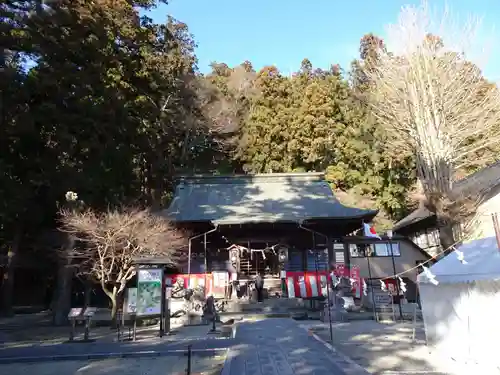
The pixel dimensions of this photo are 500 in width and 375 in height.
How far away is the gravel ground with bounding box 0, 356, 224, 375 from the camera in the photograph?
6703 mm

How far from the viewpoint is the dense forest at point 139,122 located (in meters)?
14.5

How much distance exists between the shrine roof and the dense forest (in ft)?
8.01

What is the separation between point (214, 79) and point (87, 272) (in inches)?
888

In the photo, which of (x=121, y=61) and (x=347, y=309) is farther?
(x=121, y=61)

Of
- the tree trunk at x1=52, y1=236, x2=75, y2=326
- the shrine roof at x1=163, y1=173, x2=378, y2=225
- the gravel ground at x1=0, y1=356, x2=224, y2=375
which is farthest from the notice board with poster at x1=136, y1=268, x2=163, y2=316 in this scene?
the shrine roof at x1=163, y1=173, x2=378, y2=225

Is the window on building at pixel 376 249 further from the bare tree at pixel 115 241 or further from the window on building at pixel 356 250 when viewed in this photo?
the bare tree at pixel 115 241

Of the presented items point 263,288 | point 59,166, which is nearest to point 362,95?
point 263,288

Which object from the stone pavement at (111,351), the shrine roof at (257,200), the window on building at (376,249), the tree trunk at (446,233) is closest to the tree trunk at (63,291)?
the shrine roof at (257,200)

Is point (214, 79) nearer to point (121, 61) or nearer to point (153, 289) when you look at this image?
point (121, 61)

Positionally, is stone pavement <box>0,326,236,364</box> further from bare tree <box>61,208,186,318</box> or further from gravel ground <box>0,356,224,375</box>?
bare tree <box>61,208,186,318</box>

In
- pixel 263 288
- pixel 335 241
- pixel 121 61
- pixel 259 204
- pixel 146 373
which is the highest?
pixel 121 61

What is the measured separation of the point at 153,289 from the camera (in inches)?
407

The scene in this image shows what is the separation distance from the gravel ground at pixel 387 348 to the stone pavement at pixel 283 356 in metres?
0.51

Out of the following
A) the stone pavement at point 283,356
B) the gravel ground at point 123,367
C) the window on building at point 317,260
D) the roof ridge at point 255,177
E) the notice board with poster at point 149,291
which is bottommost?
the gravel ground at point 123,367
